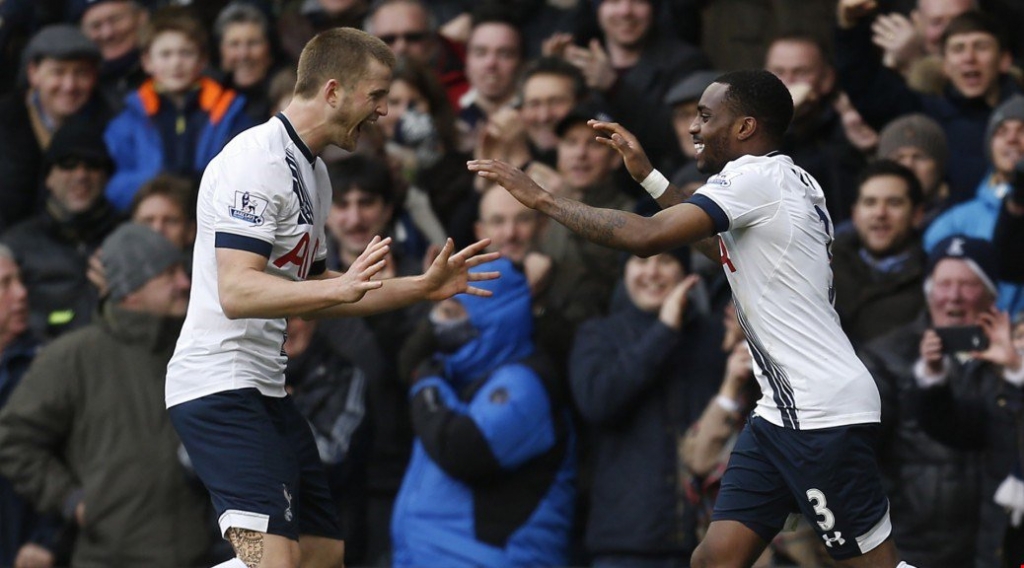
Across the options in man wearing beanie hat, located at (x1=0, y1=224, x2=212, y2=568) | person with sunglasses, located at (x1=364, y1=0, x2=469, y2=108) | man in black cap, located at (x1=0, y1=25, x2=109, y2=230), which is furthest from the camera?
man in black cap, located at (x1=0, y1=25, x2=109, y2=230)

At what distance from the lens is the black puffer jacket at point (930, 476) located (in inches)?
368

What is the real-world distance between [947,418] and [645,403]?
1629 mm

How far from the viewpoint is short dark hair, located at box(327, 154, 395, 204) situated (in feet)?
36.3

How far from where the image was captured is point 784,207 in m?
7.18

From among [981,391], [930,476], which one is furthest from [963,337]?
[930,476]

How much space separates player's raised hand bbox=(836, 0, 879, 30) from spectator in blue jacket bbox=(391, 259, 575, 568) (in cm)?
269

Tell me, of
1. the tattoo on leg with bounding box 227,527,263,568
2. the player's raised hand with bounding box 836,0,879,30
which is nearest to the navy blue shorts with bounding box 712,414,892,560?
the tattoo on leg with bounding box 227,527,263,568

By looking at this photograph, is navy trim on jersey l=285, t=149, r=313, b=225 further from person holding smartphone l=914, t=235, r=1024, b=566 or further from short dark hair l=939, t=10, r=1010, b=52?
short dark hair l=939, t=10, r=1010, b=52

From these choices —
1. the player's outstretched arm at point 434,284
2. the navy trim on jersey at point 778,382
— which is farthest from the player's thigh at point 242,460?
the navy trim on jersey at point 778,382

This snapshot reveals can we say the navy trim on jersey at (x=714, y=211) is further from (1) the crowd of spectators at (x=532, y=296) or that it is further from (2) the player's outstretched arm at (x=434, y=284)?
(1) the crowd of spectators at (x=532, y=296)

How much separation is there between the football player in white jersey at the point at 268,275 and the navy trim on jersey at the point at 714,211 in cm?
85

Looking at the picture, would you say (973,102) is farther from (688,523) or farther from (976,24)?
(688,523)

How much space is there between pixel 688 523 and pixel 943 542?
1324 millimetres

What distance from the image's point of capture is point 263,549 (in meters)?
7.12
